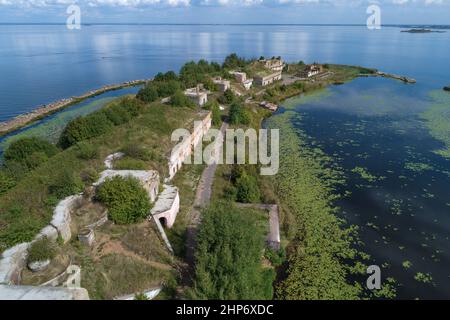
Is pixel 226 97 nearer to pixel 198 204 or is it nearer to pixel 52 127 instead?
pixel 52 127

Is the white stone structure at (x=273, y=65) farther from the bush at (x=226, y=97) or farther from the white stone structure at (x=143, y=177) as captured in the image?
the white stone structure at (x=143, y=177)

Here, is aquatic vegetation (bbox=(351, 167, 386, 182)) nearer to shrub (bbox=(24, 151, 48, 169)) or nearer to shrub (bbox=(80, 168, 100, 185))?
shrub (bbox=(80, 168, 100, 185))

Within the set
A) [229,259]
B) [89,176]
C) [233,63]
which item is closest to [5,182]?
[89,176]

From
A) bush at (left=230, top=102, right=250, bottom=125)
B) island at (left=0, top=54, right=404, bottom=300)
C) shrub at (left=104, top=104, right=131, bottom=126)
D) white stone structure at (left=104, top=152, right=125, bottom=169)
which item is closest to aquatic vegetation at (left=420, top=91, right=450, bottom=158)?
island at (left=0, top=54, right=404, bottom=300)

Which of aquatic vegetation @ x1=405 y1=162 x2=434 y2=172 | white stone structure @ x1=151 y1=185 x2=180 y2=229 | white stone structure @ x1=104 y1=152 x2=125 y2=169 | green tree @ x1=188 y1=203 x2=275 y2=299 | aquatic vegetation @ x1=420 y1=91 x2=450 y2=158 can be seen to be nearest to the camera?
green tree @ x1=188 y1=203 x2=275 y2=299
